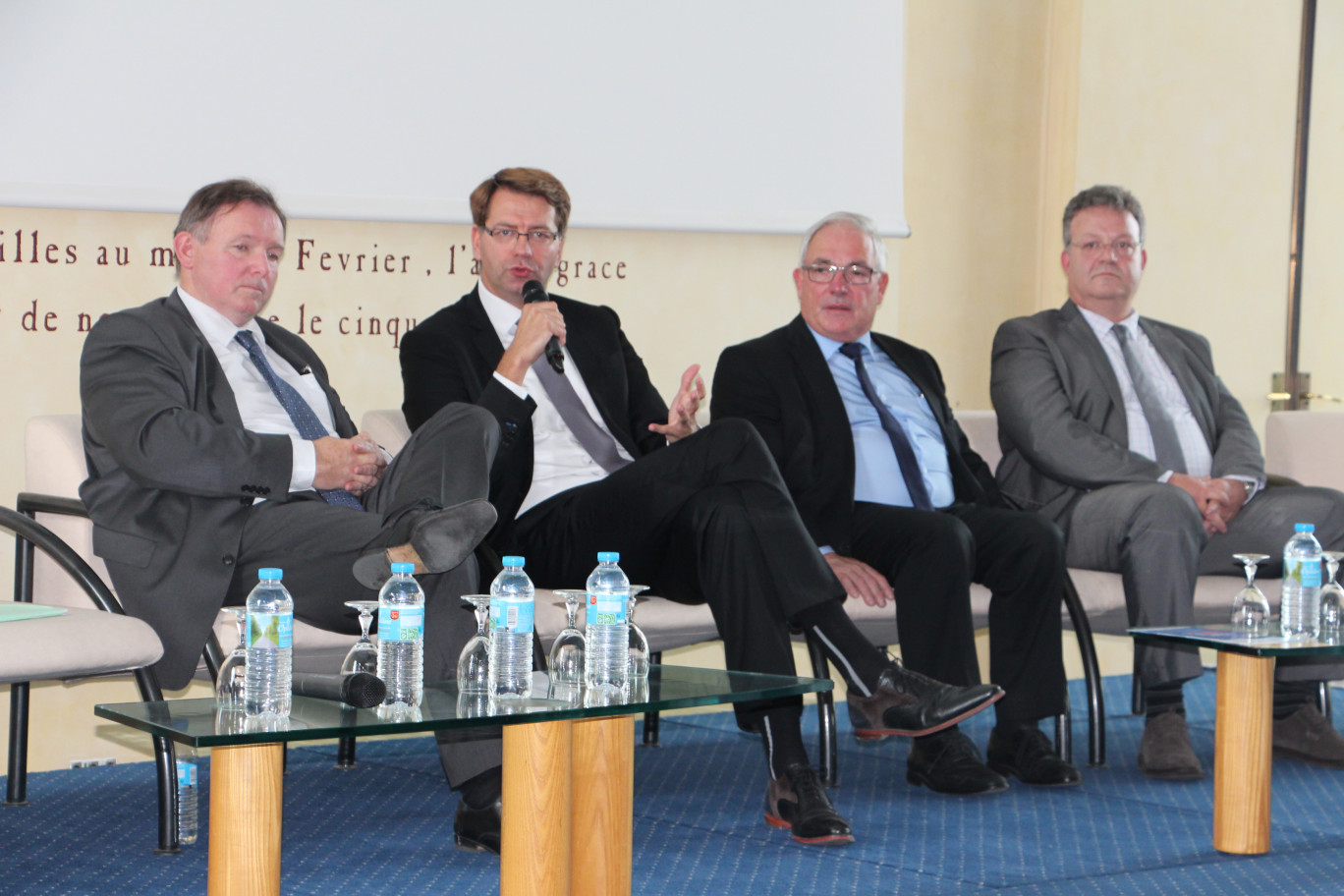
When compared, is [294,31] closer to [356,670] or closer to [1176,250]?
[356,670]

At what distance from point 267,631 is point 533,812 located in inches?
16.8

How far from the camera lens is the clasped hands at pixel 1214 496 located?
400cm

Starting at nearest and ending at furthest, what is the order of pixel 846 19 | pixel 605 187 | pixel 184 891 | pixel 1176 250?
pixel 184 891
pixel 605 187
pixel 846 19
pixel 1176 250

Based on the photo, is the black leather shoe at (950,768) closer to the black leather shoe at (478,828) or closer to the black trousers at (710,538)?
the black trousers at (710,538)

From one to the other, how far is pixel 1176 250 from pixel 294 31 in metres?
3.03

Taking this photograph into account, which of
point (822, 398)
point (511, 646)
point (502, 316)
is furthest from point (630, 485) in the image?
point (511, 646)

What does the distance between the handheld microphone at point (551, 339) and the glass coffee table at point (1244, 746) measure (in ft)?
4.44

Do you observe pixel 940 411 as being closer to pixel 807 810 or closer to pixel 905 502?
pixel 905 502

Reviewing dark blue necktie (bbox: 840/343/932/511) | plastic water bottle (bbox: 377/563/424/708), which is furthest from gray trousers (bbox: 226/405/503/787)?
dark blue necktie (bbox: 840/343/932/511)

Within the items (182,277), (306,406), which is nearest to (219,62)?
(182,277)

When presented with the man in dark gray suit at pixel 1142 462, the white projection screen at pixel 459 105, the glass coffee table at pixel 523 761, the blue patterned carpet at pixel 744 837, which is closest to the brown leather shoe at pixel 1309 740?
the man in dark gray suit at pixel 1142 462

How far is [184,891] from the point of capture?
263 centimetres

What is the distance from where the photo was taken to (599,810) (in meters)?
2.33

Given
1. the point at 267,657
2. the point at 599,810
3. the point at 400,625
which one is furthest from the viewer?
the point at 599,810
